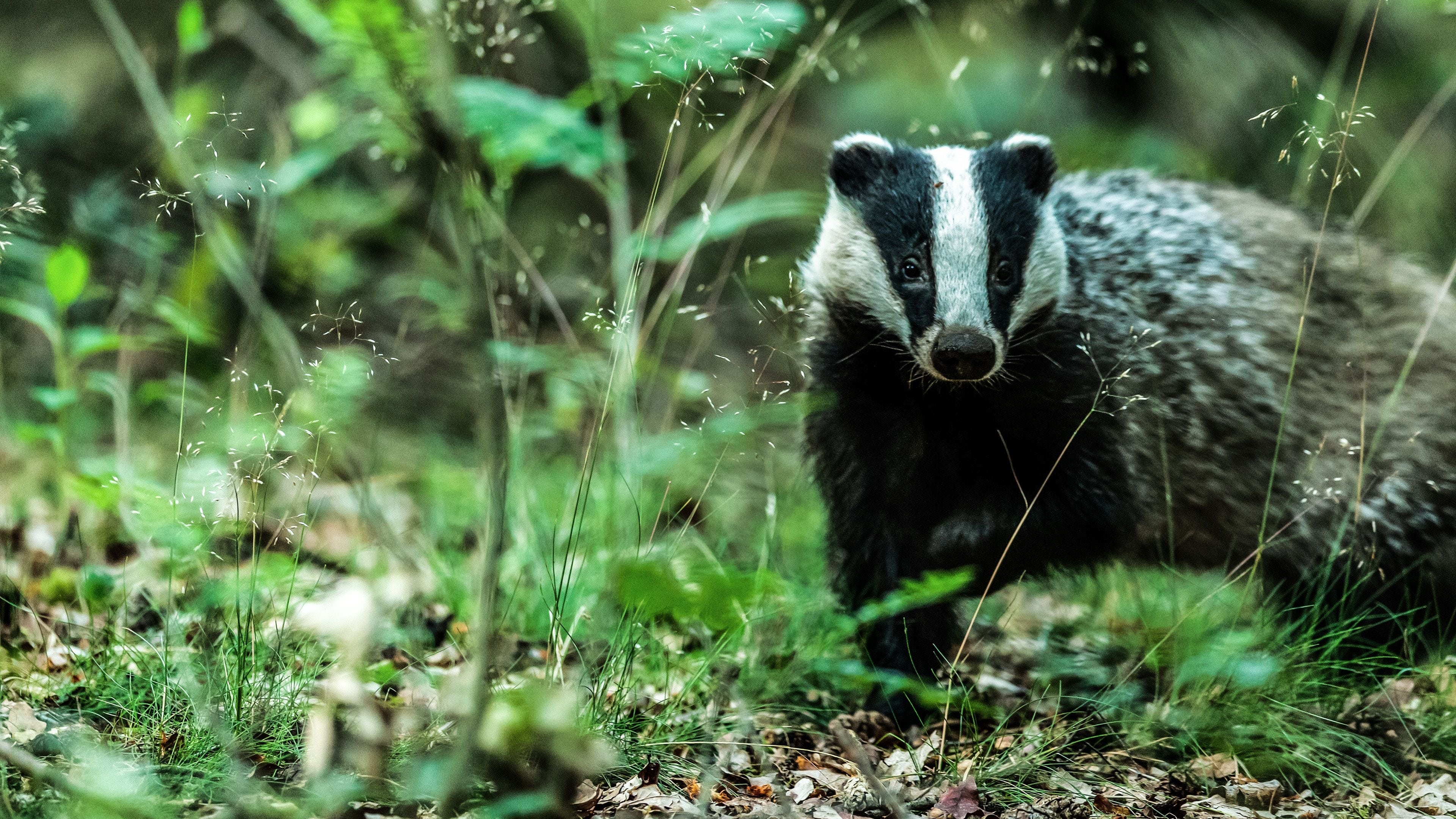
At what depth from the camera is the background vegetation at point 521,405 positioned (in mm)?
2146

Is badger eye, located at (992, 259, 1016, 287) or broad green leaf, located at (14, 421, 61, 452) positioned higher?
badger eye, located at (992, 259, 1016, 287)

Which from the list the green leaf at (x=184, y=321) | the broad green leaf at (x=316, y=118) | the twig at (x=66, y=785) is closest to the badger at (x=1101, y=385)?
the green leaf at (x=184, y=321)

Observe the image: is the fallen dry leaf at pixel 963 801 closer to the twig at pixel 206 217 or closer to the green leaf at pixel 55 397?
the twig at pixel 206 217

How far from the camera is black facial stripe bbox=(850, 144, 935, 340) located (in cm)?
303

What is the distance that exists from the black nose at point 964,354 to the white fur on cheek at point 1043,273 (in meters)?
0.27

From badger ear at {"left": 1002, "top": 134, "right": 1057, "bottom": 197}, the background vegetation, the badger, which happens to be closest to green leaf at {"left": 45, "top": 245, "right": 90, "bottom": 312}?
the background vegetation

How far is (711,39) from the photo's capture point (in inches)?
124

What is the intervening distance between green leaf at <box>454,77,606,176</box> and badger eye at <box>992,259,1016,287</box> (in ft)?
5.04

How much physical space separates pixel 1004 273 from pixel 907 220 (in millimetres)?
316

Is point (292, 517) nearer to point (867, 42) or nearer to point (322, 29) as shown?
point (322, 29)

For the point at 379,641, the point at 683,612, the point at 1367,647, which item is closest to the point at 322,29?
the point at 379,641

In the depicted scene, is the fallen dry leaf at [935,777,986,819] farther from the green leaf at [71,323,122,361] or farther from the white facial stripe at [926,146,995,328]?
the green leaf at [71,323,122,361]

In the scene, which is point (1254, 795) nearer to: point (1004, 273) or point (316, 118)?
point (1004, 273)

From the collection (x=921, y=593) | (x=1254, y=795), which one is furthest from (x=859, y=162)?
(x=1254, y=795)
